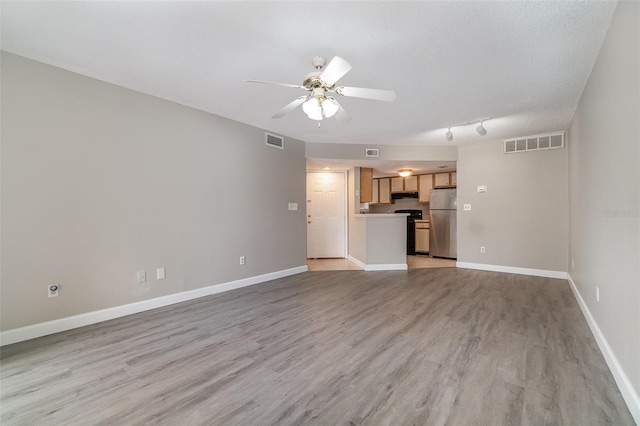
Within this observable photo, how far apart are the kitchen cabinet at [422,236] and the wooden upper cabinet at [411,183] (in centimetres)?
92

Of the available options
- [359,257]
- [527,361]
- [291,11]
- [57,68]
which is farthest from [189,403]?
[359,257]

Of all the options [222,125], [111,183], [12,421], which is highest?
[222,125]

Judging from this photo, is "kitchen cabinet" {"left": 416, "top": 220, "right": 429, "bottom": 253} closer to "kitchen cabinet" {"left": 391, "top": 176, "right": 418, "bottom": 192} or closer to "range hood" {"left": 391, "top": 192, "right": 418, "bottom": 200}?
"range hood" {"left": 391, "top": 192, "right": 418, "bottom": 200}

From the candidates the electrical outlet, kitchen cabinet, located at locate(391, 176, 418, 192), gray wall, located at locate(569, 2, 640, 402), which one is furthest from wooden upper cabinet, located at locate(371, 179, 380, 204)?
the electrical outlet

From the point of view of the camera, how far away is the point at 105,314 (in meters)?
2.88

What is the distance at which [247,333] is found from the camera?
8.48 feet

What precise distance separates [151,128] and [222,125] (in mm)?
957

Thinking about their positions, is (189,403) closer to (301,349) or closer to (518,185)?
(301,349)

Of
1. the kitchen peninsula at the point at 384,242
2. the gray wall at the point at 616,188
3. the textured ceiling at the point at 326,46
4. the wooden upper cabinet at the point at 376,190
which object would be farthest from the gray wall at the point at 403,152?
the gray wall at the point at 616,188

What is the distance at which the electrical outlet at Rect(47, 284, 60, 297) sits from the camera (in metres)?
2.55

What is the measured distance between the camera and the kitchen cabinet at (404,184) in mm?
7430

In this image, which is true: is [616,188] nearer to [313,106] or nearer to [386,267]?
[313,106]

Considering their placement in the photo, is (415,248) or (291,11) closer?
(291,11)

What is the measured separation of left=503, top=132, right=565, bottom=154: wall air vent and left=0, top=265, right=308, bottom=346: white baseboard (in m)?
5.13
